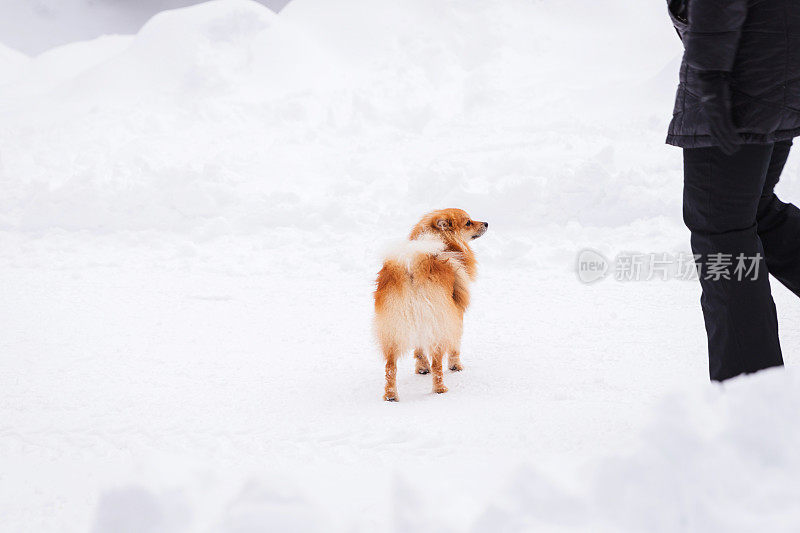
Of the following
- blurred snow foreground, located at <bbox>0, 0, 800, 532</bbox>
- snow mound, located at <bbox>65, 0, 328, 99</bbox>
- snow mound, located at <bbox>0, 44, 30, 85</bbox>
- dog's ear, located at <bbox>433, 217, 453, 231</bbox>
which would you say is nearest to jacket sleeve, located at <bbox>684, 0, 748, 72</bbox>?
blurred snow foreground, located at <bbox>0, 0, 800, 532</bbox>

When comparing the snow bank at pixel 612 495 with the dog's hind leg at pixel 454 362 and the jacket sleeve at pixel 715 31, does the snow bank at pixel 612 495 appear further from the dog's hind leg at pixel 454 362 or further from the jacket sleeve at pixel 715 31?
the dog's hind leg at pixel 454 362

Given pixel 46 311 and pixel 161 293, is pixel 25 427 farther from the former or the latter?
pixel 161 293

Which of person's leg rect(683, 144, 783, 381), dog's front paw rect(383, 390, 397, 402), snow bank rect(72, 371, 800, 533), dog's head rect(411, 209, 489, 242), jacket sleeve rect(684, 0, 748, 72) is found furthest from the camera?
dog's head rect(411, 209, 489, 242)

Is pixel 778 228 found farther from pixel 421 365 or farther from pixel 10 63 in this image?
pixel 10 63

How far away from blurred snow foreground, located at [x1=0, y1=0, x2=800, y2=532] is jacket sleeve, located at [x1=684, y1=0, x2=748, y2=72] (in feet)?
2.95

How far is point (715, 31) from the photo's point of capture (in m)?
1.72

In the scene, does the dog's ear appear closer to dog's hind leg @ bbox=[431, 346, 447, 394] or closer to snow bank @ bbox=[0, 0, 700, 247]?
dog's hind leg @ bbox=[431, 346, 447, 394]

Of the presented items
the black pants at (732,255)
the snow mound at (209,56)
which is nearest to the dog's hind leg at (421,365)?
the black pants at (732,255)

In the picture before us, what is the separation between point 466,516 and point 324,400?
1.43 m

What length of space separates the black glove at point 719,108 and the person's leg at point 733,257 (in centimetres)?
8

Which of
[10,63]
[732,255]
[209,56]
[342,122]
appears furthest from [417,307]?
[10,63]

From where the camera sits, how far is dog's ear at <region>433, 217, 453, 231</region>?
3029mm

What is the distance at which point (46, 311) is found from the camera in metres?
4.21

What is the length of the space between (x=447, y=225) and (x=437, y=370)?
0.77 metres
